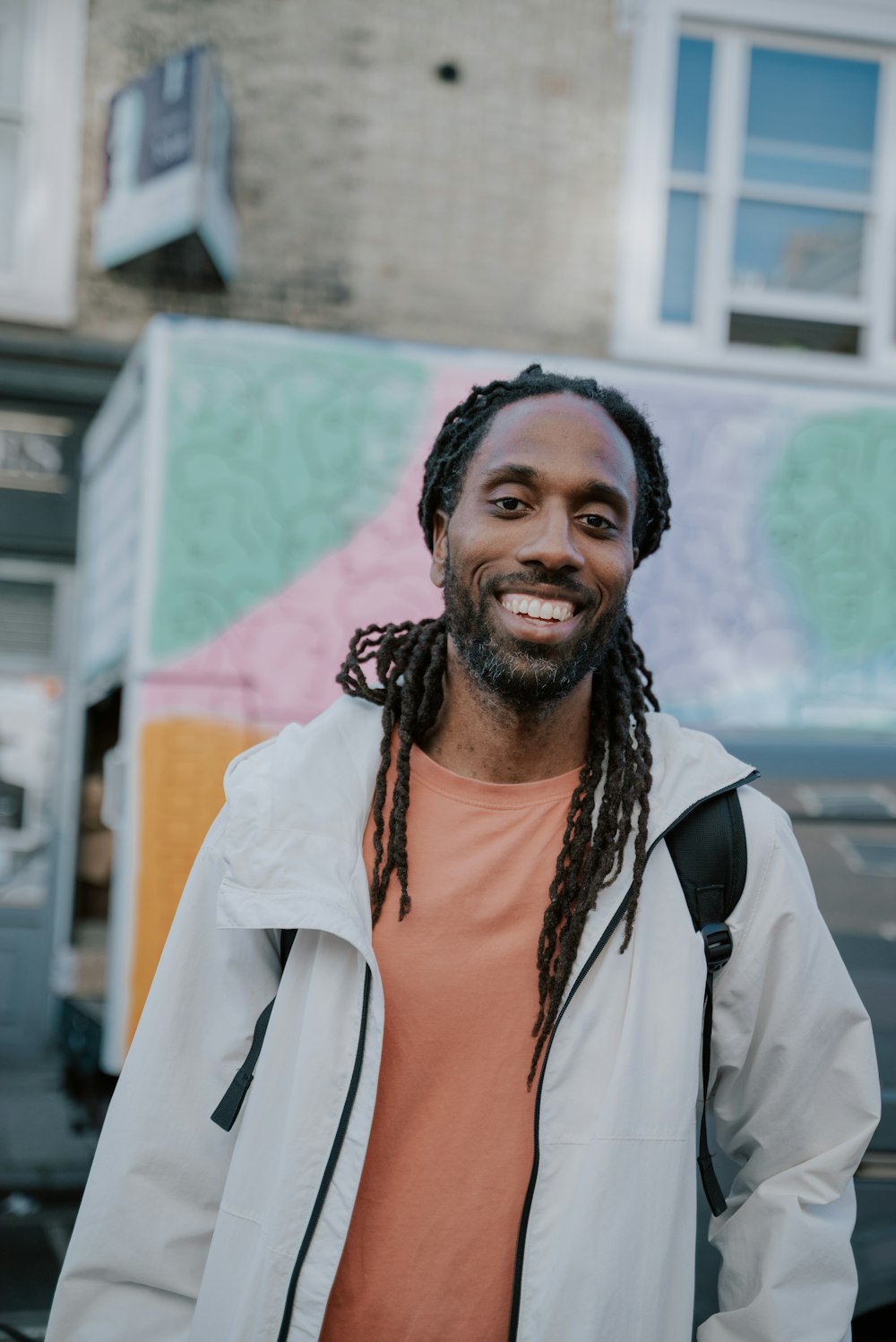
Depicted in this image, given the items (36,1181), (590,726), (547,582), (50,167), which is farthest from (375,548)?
(547,582)

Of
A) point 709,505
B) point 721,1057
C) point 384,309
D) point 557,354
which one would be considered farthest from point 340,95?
point 721,1057

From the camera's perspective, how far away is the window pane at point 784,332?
834cm

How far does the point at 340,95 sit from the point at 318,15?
471 millimetres

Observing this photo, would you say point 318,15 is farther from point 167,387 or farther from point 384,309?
point 167,387

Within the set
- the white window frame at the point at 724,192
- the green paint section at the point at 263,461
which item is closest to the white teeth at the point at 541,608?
the green paint section at the point at 263,461

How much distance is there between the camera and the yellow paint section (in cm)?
580

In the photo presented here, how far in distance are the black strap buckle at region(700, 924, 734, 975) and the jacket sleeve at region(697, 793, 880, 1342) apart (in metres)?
0.02

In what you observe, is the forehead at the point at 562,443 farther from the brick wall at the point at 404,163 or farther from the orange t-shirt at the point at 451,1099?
the brick wall at the point at 404,163

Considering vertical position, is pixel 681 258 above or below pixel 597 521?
above

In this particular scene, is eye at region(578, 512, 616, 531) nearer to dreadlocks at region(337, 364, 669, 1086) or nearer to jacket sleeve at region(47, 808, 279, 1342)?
dreadlocks at region(337, 364, 669, 1086)

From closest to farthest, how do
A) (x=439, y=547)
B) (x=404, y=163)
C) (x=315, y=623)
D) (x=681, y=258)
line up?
(x=439, y=547) → (x=315, y=623) → (x=404, y=163) → (x=681, y=258)

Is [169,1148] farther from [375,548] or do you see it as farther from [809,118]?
[809,118]

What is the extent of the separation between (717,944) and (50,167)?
728 cm

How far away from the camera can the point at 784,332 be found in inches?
330
